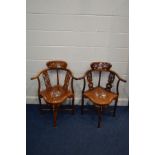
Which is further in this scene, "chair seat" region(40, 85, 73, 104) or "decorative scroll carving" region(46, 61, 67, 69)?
"decorative scroll carving" region(46, 61, 67, 69)

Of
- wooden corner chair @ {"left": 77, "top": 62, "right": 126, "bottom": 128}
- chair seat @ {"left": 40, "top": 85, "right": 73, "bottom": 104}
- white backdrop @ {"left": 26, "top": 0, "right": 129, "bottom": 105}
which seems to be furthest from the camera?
white backdrop @ {"left": 26, "top": 0, "right": 129, "bottom": 105}

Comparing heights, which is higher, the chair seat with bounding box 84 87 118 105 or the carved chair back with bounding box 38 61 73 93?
the carved chair back with bounding box 38 61 73 93

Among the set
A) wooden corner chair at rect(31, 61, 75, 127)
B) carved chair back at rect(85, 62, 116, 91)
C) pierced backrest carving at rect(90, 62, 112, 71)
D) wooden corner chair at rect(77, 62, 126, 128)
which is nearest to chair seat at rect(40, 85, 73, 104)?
wooden corner chair at rect(31, 61, 75, 127)

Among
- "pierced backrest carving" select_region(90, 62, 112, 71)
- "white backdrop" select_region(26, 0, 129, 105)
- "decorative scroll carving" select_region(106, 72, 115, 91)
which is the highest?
"white backdrop" select_region(26, 0, 129, 105)

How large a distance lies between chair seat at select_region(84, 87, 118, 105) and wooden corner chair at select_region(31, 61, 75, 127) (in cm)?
26

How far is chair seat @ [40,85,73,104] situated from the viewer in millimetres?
3139

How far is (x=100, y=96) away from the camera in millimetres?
3275

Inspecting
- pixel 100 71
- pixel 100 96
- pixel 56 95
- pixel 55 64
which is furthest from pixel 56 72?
pixel 100 96

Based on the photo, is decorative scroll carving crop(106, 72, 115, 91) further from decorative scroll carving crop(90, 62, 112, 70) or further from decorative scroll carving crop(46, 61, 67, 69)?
decorative scroll carving crop(46, 61, 67, 69)
